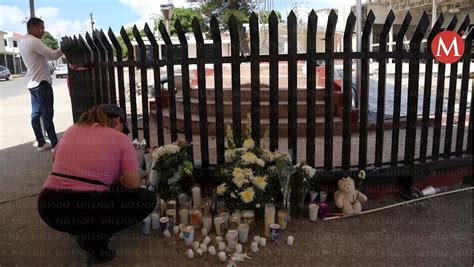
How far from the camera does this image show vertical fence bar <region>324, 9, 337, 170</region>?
350 centimetres

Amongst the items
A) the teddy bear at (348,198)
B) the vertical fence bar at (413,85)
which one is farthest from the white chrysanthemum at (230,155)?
the vertical fence bar at (413,85)

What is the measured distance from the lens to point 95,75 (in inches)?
176

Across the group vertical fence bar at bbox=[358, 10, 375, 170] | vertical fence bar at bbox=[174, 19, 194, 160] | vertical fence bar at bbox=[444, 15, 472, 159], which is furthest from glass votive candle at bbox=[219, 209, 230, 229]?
vertical fence bar at bbox=[444, 15, 472, 159]

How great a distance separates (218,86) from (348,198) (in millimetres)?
1492

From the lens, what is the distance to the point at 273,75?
11.8 ft

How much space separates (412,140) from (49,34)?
88442 mm

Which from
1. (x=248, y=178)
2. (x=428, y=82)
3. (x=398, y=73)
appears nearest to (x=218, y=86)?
(x=248, y=178)

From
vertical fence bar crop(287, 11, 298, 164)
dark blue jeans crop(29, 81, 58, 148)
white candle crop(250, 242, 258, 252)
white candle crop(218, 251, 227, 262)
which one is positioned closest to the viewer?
white candle crop(218, 251, 227, 262)

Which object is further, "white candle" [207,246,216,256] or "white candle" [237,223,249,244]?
"white candle" [237,223,249,244]

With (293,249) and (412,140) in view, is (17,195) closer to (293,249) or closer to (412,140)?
(293,249)

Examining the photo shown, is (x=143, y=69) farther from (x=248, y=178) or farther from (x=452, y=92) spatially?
(x=452, y=92)

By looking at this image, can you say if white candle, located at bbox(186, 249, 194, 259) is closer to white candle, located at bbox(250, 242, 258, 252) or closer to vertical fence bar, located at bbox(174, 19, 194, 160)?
white candle, located at bbox(250, 242, 258, 252)

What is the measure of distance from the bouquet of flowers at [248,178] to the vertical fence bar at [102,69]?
5.69 feet

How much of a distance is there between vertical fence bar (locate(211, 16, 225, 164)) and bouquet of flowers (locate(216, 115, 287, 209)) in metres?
0.40
